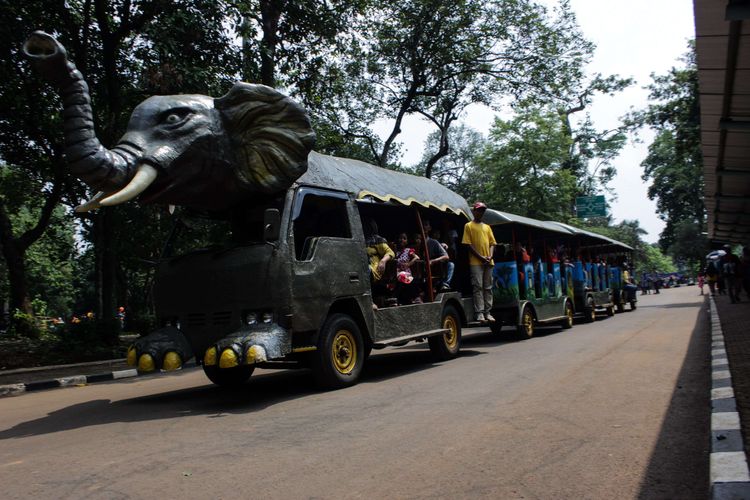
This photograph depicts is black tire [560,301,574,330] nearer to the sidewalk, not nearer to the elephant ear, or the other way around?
the sidewalk

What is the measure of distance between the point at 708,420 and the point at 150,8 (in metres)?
13.7

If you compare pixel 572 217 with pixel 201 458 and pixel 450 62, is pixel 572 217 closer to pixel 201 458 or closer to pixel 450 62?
pixel 450 62

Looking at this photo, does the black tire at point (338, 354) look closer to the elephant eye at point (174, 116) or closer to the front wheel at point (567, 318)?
the elephant eye at point (174, 116)

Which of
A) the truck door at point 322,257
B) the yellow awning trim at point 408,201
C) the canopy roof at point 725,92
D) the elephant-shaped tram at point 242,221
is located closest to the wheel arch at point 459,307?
the yellow awning trim at point 408,201

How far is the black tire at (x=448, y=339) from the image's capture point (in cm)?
990

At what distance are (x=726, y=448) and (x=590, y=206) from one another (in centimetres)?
2825

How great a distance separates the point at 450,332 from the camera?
33.4ft

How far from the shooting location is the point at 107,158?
5797 millimetres

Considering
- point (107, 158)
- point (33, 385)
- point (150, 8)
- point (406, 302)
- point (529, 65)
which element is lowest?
point (33, 385)

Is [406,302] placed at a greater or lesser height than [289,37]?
lesser

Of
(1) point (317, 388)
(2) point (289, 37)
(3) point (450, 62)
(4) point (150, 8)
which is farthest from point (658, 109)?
(1) point (317, 388)

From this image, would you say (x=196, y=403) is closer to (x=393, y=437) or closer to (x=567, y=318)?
(x=393, y=437)

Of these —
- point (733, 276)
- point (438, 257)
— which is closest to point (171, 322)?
point (438, 257)

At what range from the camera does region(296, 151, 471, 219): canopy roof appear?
7.82 meters
